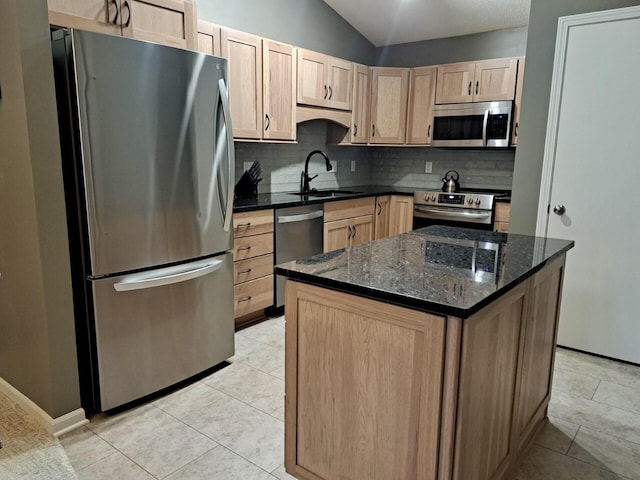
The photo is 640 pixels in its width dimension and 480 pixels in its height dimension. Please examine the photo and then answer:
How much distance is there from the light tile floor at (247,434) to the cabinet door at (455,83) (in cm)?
271

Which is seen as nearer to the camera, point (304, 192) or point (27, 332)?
point (27, 332)

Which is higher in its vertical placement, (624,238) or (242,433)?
(624,238)

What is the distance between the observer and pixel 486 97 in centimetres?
427

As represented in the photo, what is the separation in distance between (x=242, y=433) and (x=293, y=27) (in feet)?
11.3

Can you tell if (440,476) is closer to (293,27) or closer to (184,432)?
(184,432)

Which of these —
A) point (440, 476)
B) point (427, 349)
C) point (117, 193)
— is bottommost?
point (440, 476)

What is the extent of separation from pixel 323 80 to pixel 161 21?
178cm

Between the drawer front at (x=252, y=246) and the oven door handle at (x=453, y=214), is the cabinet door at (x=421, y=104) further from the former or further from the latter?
the drawer front at (x=252, y=246)

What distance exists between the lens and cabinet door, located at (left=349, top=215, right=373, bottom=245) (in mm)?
4234

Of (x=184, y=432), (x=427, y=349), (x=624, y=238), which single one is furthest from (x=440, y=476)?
(x=624, y=238)

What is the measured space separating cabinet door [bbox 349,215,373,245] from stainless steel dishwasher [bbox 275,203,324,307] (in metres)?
0.49

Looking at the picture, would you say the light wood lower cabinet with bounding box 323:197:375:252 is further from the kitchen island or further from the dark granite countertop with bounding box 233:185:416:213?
the kitchen island

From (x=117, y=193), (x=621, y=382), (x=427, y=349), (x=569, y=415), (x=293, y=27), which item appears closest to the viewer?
(x=427, y=349)

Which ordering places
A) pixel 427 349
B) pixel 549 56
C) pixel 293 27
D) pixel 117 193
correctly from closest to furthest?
pixel 427 349 → pixel 117 193 → pixel 549 56 → pixel 293 27
